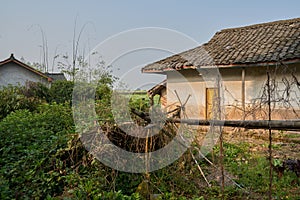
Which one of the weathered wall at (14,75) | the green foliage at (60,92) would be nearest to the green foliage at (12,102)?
the green foliage at (60,92)

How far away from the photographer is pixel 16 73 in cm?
1883

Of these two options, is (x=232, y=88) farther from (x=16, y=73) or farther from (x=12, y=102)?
(x=16, y=73)

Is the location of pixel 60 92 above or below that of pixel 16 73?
below

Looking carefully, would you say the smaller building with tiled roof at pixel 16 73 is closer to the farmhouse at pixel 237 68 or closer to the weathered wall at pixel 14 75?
the weathered wall at pixel 14 75

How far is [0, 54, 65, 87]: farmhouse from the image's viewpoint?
725 inches

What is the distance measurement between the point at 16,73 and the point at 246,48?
15.6 meters

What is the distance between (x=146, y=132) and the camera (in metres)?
3.79

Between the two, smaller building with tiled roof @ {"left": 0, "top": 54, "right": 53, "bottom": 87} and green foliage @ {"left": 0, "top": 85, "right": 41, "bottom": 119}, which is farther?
smaller building with tiled roof @ {"left": 0, "top": 54, "right": 53, "bottom": 87}

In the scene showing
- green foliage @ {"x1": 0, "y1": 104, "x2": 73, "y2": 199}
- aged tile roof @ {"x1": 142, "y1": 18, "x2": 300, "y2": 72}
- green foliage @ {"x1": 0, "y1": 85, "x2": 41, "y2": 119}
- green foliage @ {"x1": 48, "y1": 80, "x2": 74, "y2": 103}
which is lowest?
green foliage @ {"x1": 0, "y1": 104, "x2": 73, "y2": 199}

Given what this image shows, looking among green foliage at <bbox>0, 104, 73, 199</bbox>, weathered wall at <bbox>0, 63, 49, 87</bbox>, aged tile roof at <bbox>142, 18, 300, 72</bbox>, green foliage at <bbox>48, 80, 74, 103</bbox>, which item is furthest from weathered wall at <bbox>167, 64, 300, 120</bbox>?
weathered wall at <bbox>0, 63, 49, 87</bbox>

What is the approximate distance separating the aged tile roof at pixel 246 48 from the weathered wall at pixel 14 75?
11303 mm

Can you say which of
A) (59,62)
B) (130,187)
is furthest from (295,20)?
(59,62)

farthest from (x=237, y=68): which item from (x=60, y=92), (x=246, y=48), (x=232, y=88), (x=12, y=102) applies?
(x=12, y=102)

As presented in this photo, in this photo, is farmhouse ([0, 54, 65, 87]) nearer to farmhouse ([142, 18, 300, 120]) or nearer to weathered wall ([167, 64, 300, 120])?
farmhouse ([142, 18, 300, 120])
